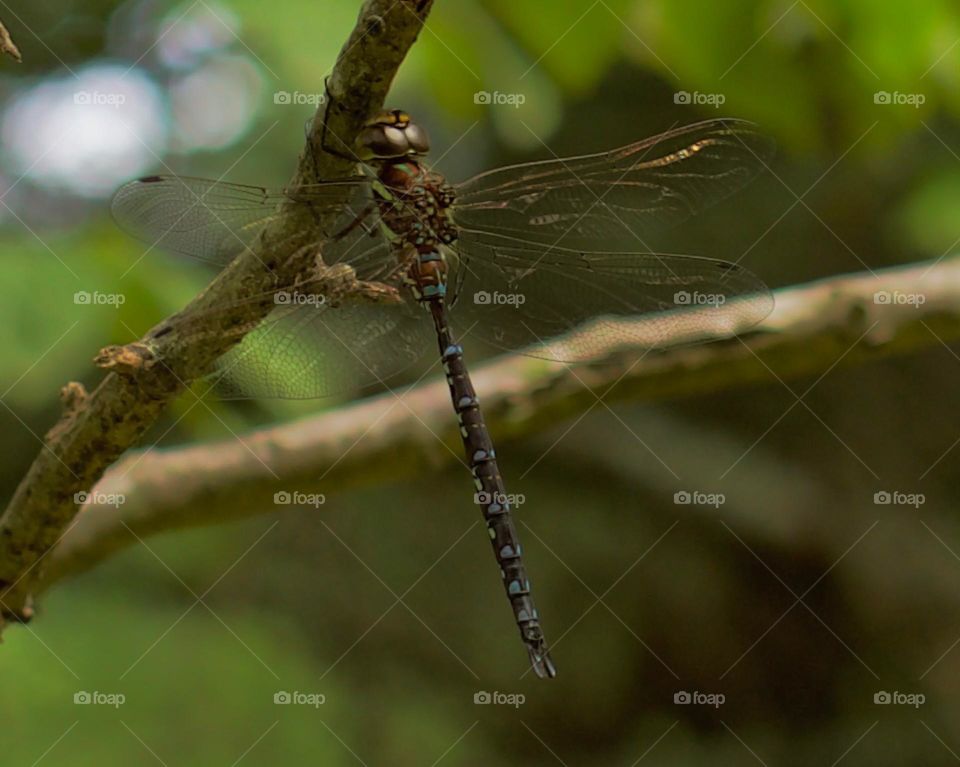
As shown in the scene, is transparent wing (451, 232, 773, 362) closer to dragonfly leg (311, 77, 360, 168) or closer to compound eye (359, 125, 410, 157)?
compound eye (359, 125, 410, 157)

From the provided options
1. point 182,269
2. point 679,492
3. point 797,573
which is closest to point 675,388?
point 182,269

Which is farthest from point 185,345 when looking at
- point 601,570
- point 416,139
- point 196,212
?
point 601,570

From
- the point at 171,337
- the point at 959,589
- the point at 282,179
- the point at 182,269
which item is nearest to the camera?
the point at 171,337

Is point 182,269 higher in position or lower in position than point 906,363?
lower

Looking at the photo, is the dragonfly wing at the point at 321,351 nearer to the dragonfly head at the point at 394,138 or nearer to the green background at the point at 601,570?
the dragonfly head at the point at 394,138

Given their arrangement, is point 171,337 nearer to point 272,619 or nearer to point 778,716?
point 272,619

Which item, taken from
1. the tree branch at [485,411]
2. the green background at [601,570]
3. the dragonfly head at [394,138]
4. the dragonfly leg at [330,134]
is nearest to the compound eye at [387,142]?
the dragonfly head at [394,138]

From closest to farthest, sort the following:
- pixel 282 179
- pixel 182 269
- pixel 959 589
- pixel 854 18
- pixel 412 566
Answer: pixel 854 18, pixel 182 269, pixel 282 179, pixel 959 589, pixel 412 566
